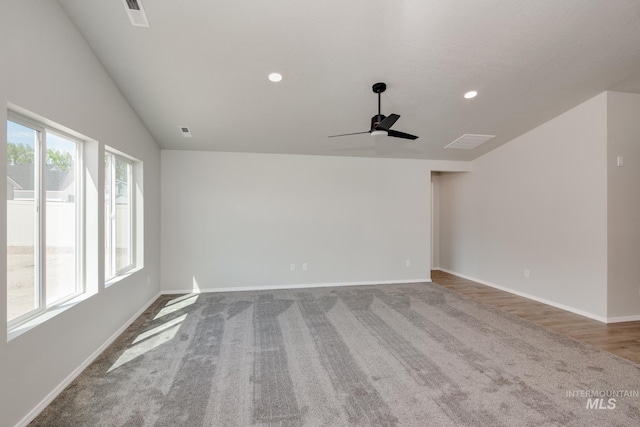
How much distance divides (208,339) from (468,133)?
15.8 feet

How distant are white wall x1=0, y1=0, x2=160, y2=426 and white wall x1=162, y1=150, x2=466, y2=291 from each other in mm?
1334

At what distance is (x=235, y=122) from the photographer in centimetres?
404

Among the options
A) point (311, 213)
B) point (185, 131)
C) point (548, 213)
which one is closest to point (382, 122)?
point (311, 213)

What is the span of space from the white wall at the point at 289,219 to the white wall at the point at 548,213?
1.06 meters

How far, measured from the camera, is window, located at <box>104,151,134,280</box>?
336cm

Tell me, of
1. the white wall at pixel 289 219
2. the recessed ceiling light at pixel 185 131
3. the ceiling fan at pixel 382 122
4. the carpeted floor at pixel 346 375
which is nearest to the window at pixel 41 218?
the carpeted floor at pixel 346 375

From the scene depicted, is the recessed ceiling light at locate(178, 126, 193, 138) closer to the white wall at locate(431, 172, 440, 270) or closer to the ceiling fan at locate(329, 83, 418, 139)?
the ceiling fan at locate(329, 83, 418, 139)

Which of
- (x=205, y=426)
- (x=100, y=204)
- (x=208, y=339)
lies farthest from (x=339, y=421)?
(x=100, y=204)

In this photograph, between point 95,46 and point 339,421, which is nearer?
point 339,421

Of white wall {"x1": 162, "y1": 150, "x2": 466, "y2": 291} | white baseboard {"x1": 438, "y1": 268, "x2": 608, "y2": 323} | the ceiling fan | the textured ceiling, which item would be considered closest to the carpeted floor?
white baseboard {"x1": 438, "y1": 268, "x2": 608, "y2": 323}

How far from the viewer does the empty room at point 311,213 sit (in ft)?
6.70

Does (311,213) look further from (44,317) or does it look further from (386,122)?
(44,317)

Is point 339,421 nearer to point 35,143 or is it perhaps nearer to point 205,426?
point 205,426

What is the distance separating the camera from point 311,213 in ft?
17.6
